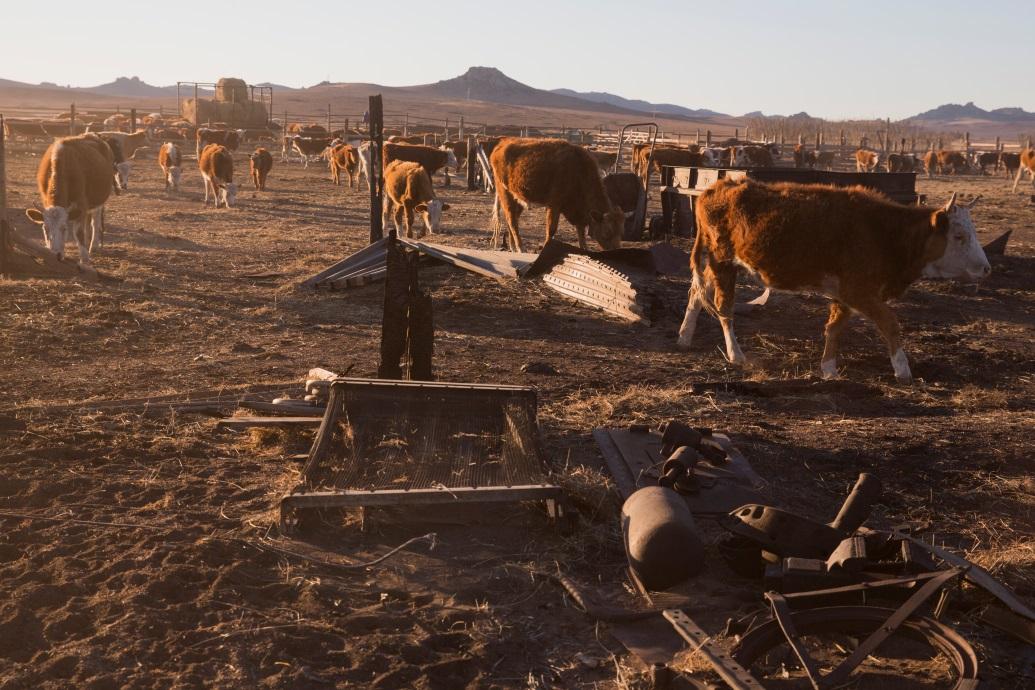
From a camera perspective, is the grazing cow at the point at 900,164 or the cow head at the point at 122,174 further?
the grazing cow at the point at 900,164

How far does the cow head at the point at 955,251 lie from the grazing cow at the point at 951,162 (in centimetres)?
4326

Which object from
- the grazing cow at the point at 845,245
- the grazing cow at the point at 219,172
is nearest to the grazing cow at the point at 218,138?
the grazing cow at the point at 219,172

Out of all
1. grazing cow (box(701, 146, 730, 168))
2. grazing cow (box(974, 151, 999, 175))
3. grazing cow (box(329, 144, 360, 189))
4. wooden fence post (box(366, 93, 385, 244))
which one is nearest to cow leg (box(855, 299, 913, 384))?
wooden fence post (box(366, 93, 385, 244))

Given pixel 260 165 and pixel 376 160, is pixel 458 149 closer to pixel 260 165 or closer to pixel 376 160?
pixel 260 165

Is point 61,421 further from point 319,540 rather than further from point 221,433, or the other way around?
point 319,540

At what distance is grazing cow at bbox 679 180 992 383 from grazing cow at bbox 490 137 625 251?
5.73 meters

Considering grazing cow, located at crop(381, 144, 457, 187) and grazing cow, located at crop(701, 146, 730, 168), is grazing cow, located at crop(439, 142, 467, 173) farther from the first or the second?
grazing cow, located at crop(701, 146, 730, 168)

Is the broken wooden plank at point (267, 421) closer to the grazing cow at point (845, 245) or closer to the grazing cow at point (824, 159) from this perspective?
the grazing cow at point (845, 245)

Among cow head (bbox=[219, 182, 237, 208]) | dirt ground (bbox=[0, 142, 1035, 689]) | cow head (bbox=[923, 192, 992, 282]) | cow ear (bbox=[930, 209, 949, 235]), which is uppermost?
cow ear (bbox=[930, 209, 949, 235])

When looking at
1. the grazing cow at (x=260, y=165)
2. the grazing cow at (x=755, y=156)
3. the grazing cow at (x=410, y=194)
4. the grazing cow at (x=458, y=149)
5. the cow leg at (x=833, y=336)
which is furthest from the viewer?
the grazing cow at (x=458, y=149)

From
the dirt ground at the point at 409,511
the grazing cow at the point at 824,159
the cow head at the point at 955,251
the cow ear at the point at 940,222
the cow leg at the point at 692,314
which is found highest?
the grazing cow at the point at 824,159

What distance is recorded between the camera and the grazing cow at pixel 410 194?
58.0 feet

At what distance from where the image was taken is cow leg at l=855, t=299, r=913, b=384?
8.59 m

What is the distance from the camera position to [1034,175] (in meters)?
36.9
